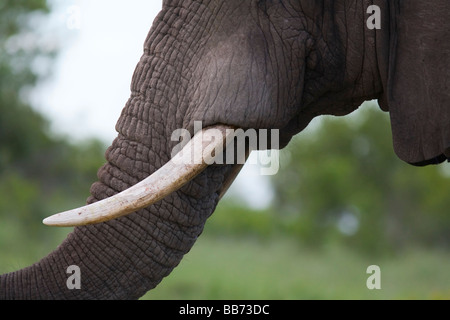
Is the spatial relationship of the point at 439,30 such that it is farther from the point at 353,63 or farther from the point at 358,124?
the point at 358,124

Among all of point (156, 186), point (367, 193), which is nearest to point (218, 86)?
point (156, 186)

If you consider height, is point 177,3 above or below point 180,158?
above

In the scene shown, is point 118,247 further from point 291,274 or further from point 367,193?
point 367,193

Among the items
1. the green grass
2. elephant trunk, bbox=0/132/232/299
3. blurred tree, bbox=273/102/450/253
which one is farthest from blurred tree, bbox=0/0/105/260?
elephant trunk, bbox=0/132/232/299

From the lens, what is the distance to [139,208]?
2.09m

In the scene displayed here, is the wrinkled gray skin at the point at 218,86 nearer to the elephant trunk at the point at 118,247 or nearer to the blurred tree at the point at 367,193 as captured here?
the elephant trunk at the point at 118,247

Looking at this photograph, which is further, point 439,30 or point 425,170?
point 425,170

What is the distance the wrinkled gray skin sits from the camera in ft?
7.29

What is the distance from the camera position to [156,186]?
2094mm

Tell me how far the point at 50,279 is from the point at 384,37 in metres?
1.03

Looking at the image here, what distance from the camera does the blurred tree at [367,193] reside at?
1107 centimetres
